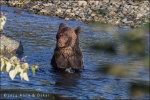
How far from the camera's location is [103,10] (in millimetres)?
2066

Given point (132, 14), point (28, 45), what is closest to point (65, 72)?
point (28, 45)

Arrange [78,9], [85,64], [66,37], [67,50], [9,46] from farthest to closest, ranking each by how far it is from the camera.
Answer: [78,9] < [9,46] < [85,64] < [67,50] < [66,37]

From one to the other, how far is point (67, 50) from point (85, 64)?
1.15 metres

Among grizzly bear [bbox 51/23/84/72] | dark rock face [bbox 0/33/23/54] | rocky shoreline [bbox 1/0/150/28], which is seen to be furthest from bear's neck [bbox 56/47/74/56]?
rocky shoreline [bbox 1/0/150/28]

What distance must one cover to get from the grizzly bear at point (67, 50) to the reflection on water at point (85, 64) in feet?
0.73

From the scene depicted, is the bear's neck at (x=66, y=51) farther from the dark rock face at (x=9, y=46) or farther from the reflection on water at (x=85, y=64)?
the dark rock face at (x=9, y=46)

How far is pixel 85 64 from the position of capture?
12125mm

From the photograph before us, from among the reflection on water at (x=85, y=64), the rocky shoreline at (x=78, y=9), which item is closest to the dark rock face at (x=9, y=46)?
the reflection on water at (x=85, y=64)

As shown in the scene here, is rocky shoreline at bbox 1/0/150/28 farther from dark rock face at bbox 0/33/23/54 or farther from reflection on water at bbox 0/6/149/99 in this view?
dark rock face at bbox 0/33/23/54

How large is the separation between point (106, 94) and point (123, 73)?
7.00m

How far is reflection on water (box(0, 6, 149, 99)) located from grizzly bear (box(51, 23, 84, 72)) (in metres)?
0.22

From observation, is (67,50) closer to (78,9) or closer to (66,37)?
(66,37)

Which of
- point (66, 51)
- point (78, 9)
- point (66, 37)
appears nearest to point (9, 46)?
point (66, 51)

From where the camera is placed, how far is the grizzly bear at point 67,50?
11.0m
